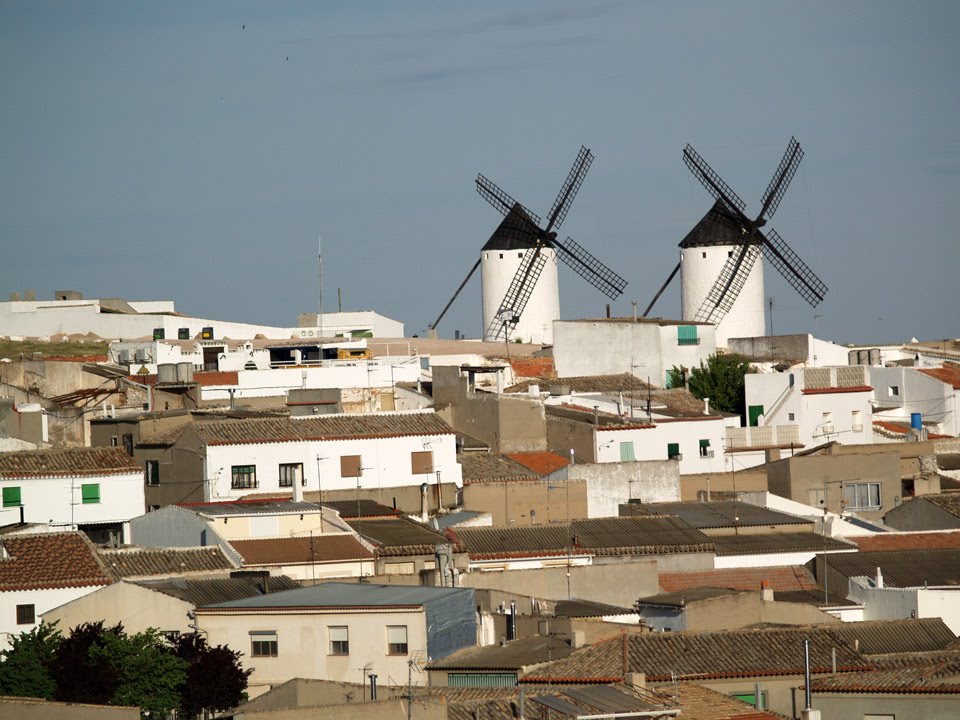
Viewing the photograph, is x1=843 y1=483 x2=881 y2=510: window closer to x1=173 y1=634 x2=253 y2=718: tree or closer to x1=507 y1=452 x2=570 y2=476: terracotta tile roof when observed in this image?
x1=507 y1=452 x2=570 y2=476: terracotta tile roof

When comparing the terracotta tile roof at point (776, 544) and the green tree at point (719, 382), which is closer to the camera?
the terracotta tile roof at point (776, 544)

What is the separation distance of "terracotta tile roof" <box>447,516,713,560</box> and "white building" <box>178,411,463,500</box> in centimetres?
610

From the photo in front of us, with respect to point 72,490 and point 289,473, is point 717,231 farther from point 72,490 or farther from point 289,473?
point 72,490

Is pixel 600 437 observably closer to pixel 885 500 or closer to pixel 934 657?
pixel 885 500

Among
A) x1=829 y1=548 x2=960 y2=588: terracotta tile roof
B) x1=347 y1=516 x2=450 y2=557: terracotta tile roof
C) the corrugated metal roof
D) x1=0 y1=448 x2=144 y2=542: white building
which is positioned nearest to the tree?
the corrugated metal roof

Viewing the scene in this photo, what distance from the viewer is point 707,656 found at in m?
30.6

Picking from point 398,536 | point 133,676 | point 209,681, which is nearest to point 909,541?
point 398,536

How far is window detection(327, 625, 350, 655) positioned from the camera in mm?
31531

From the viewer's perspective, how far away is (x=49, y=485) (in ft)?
138

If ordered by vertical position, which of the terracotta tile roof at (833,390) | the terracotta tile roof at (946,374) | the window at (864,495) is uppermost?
the terracotta tile roof at (946,374)

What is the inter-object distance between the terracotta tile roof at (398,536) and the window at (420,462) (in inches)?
195

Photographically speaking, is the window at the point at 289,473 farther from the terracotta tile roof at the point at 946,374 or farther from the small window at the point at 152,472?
the terracotta tile roof at the point at 946,374

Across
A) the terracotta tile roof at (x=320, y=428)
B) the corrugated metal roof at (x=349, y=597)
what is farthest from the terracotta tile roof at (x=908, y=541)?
the corrugated metal roof at (x=349, y=597)

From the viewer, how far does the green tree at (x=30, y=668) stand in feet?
97.2
